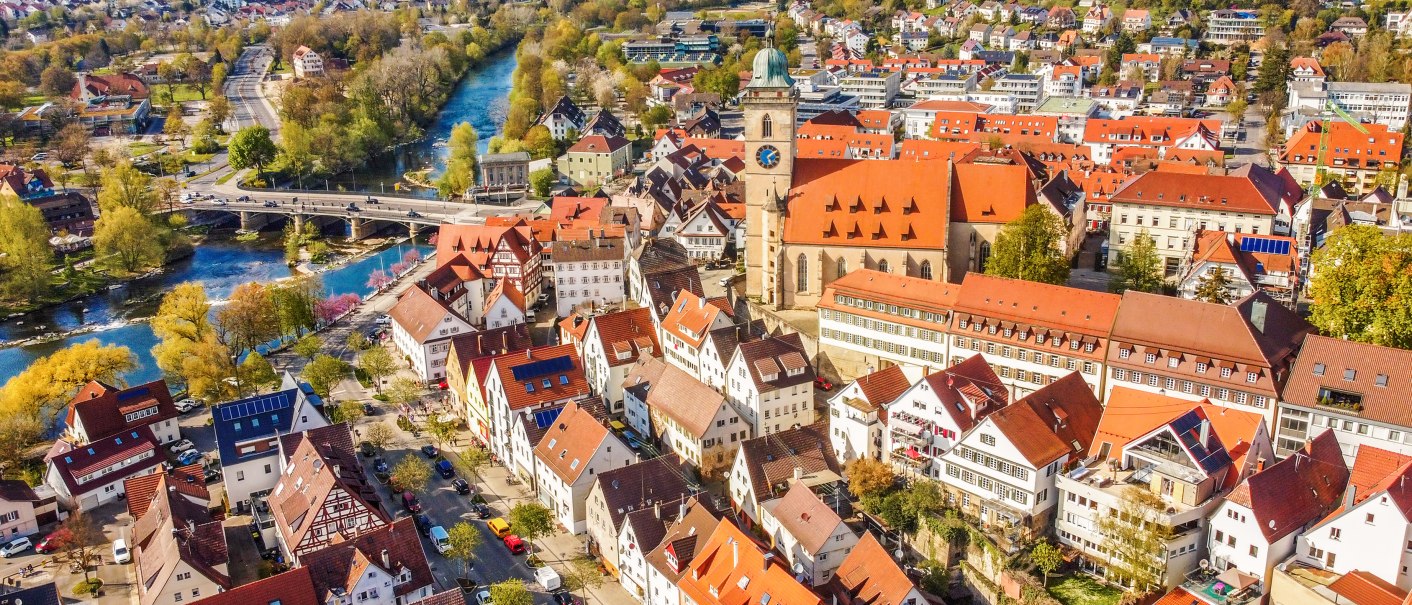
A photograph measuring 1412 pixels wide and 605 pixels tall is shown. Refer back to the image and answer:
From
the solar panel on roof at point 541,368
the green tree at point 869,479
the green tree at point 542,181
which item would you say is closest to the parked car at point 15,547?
the solar panel on roof at point 541,368

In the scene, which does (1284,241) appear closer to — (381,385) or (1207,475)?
(1207,475)

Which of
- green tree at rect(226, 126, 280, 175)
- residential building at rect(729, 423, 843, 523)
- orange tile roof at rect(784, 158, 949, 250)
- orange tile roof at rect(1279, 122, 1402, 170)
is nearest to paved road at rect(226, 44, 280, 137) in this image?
green tree at rect(226, 126, 280, 175)

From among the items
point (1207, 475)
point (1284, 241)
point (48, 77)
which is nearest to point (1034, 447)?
point (1207, 475)

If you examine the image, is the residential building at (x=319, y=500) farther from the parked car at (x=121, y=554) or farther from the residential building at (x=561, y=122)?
the residential building at (x=561, y=122)

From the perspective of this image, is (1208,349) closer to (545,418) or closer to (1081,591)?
(1081,591)

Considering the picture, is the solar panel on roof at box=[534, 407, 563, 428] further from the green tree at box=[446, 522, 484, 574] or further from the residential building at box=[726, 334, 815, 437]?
the residential building at box=[726, 334, 815, 437]
